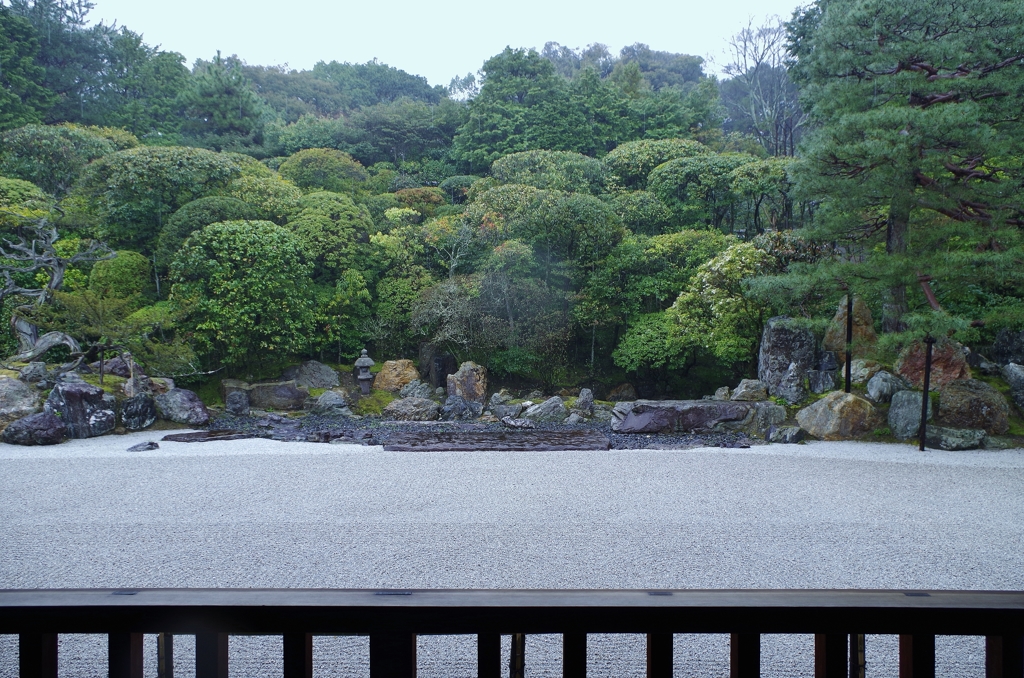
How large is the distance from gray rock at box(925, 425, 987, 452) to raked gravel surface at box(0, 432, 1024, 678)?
27 centimetres

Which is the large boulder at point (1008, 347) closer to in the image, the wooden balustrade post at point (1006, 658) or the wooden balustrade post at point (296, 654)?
the wooden balustrade post at point (1006, 658)

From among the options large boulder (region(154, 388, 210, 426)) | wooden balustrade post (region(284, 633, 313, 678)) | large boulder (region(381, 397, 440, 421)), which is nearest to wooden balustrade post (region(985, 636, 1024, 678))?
wooden balustrade post (region(284, 633, 313, 678))

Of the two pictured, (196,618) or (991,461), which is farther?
(991,461)

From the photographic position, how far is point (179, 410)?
866 centimetres

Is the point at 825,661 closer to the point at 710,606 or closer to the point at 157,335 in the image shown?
the point at 710,606

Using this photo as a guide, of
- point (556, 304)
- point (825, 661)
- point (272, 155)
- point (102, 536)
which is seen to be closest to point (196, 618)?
point (825, 661)

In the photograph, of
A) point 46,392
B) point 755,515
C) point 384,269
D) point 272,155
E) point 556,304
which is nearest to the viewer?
point 755,515

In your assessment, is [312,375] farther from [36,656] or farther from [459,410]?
[36,656]

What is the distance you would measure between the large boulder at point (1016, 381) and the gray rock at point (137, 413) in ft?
33.9

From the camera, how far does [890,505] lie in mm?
4703

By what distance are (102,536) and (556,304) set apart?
8.87 m

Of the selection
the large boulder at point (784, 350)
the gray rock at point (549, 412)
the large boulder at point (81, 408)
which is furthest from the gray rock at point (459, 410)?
the large boulder at point (81, 408)

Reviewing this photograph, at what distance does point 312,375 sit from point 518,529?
27.6 ft

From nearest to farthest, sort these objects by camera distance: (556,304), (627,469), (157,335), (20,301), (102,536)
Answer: (102,536) < (627,469) < (20,301) < (157,335) < (556,304)
